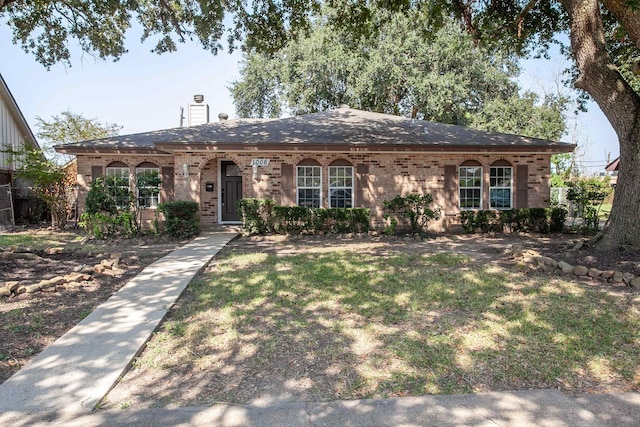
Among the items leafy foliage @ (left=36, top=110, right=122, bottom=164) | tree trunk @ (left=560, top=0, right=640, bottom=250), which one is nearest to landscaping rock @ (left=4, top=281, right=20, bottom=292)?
tree trunk @ (left=560, top=0, right=640, bottom=250)

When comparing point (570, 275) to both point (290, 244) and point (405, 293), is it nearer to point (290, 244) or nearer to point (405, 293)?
point (405, 293)

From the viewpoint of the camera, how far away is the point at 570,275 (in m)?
6.56

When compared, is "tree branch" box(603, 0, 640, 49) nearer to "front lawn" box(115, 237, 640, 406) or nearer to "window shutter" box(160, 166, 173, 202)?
"front lawn" box(115, 237, 640, 406)

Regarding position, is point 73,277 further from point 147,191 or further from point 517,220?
point 517,220

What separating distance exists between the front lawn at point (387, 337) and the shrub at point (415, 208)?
5.19 meters

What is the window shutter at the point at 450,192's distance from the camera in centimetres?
1321

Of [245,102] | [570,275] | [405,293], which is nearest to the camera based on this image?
[405,293]

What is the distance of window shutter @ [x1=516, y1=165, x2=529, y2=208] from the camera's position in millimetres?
13273

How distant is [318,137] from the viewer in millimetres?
12828

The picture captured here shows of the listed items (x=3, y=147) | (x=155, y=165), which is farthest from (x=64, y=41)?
(x=3, y=147)

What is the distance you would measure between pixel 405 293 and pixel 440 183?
8.37 m

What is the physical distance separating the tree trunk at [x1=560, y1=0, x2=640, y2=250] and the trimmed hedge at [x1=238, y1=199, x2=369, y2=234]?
6.15 meters

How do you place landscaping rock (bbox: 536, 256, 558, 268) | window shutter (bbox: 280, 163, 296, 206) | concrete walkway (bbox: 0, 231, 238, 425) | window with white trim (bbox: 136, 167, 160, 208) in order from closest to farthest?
concrete walkway (bbox: 0, 231, 238, 425), landscaping rock (bbox: 536, 256, 558, 268), window with white trim (bbox: 136, 167, 160, 208), window shutter (bbox: 280, 163, 296, 206)

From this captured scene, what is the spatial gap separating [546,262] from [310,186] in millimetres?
7611
